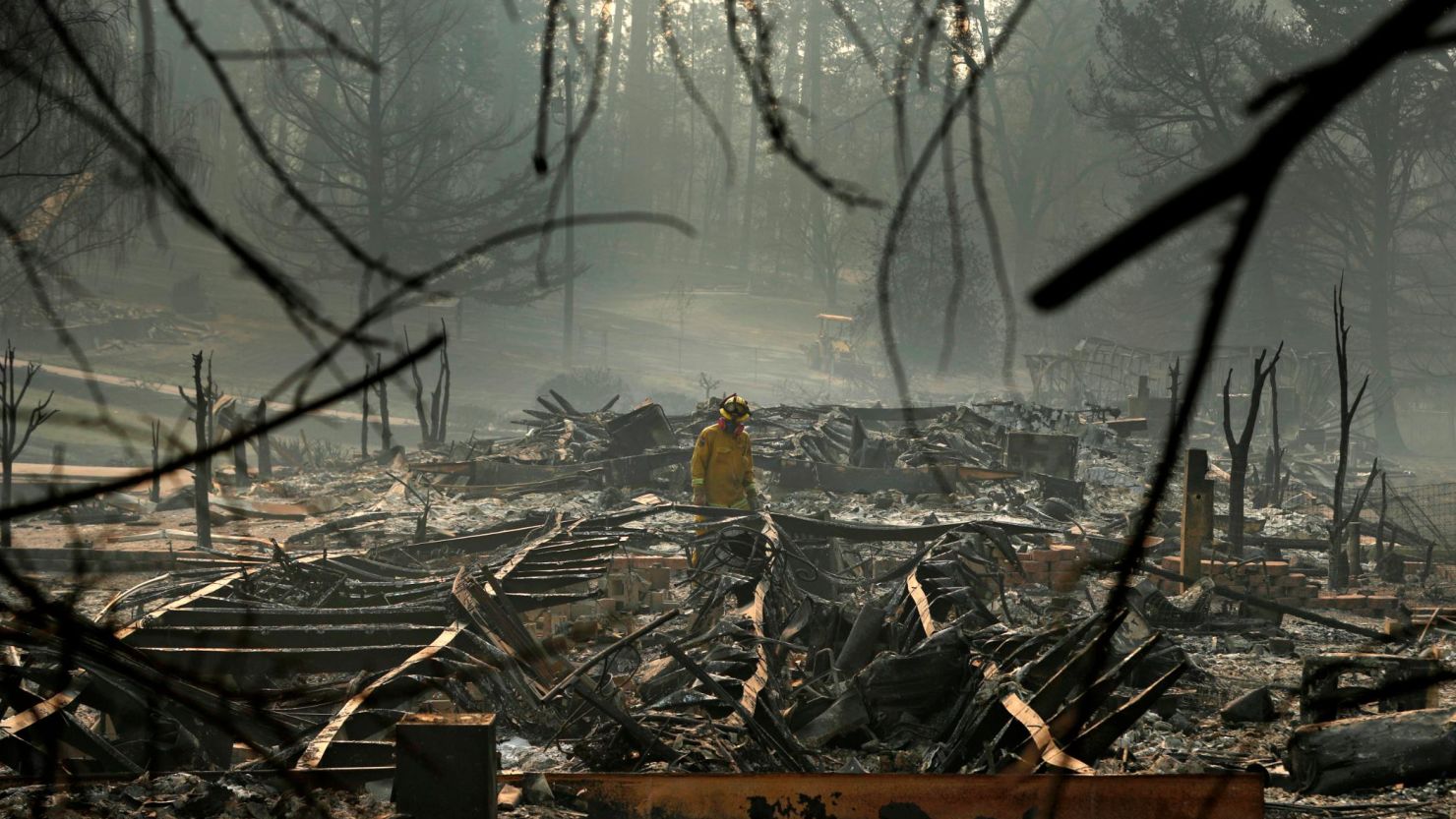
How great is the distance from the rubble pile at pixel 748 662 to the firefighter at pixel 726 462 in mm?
590

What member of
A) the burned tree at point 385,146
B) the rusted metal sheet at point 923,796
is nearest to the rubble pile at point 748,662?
the rusted metal sheet at point 923,796

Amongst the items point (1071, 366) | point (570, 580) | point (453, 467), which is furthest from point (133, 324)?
point (570, 580)

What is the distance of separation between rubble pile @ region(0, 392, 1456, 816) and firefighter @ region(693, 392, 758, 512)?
0.59 m

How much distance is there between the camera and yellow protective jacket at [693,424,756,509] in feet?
37.3

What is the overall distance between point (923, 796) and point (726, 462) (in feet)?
24.8

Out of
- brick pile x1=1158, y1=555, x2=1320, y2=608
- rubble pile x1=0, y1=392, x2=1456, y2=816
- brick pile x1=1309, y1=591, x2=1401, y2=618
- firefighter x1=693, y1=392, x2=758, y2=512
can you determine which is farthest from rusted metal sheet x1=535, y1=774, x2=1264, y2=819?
firefighter x1=693, y1=392, x2=758, y2=512

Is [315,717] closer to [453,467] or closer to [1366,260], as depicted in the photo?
[453,467]

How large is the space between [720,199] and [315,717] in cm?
5908

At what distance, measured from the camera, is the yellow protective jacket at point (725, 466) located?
11359 millimetres

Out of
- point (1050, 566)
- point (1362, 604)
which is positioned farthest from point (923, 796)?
point (1362, 604)

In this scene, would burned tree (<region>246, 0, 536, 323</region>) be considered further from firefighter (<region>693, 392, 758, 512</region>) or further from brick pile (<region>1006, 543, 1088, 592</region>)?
brick pile (<region>1006, 543, 1088, 592</region>)

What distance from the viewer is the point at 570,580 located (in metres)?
8.30

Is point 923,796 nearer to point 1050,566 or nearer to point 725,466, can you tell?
point 1050,566

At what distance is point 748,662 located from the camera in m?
6.24
